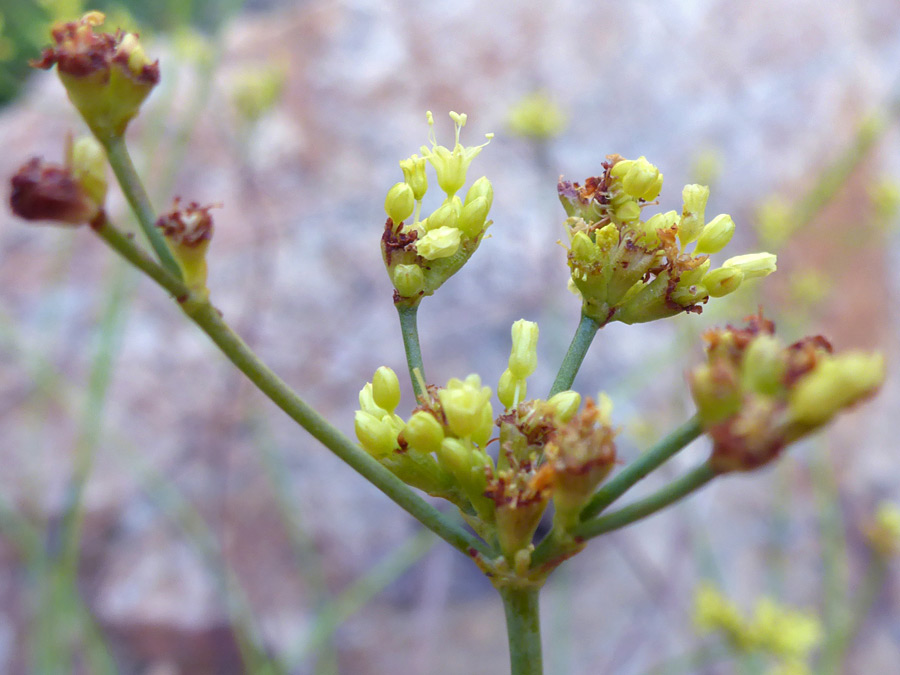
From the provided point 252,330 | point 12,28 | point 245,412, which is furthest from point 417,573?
point 12,28

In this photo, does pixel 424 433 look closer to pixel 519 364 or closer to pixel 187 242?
pixel 519 364

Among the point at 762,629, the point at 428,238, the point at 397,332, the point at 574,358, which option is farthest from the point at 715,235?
the point at 397,332

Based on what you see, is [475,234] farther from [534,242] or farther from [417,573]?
[534,242]

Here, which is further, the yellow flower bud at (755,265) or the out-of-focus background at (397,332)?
the out-of-focus background at (397,332)

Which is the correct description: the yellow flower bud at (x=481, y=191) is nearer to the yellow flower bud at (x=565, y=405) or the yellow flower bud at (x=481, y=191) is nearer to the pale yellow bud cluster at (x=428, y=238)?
the pale yellow bud cluster at (x=428, y=238)

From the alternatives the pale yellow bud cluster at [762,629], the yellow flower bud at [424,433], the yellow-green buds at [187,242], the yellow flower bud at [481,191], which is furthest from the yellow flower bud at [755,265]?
the pale yellow bud cluster at [762,629]

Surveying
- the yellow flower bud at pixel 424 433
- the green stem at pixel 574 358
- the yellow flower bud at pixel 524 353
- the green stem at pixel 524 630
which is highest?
the yellow flower bud at pixel 524 353
